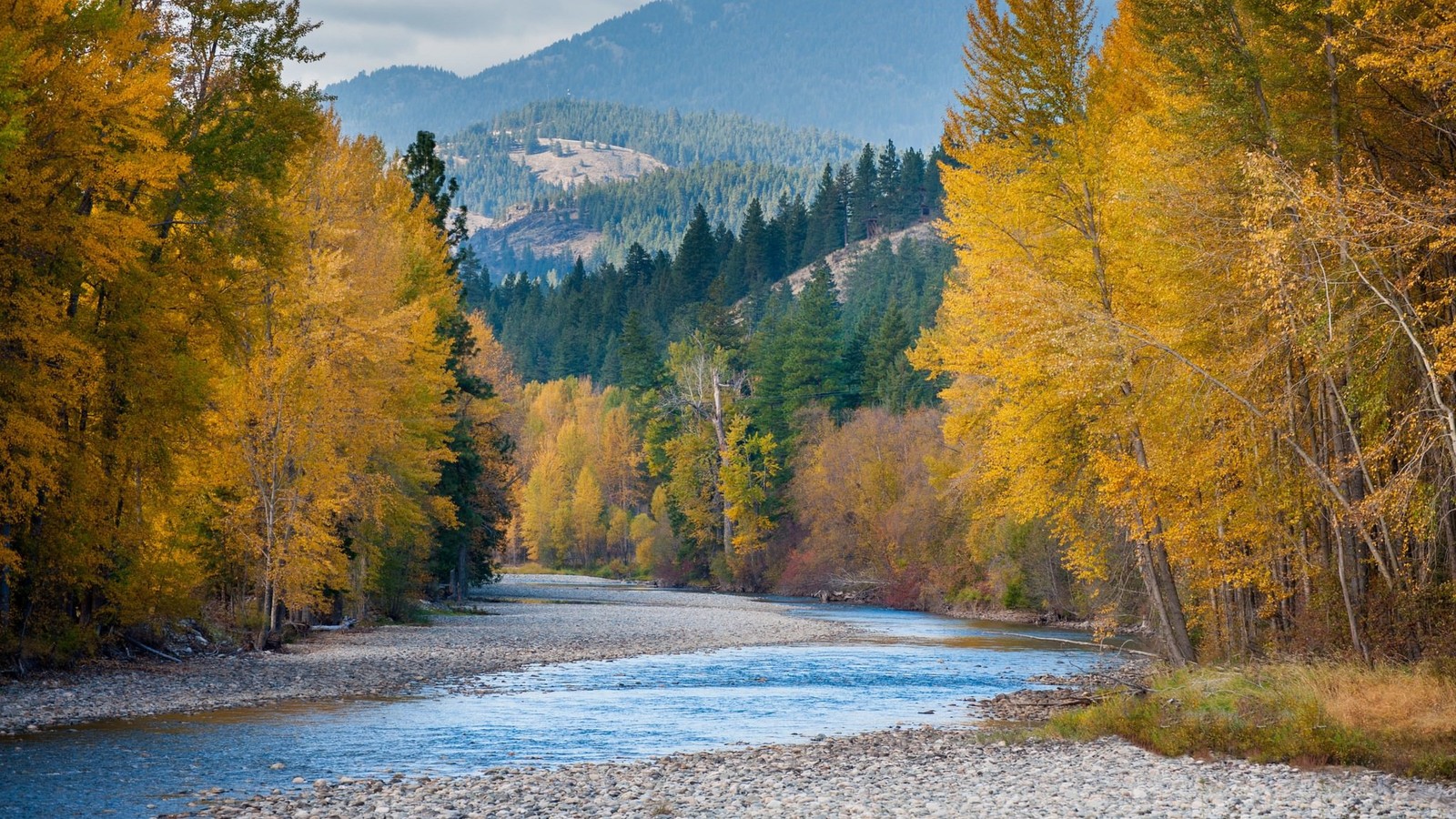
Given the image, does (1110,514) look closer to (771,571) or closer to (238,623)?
(238,623)

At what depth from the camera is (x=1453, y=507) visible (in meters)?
16.3

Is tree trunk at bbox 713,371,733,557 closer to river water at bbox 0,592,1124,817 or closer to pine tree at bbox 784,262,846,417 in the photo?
pine tree at bbox 784,262,846,417

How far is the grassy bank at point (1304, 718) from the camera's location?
13242 millimetres

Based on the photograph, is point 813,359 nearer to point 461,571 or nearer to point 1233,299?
point 461,571

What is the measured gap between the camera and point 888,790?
42.5 feet

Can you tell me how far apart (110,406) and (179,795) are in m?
11.6

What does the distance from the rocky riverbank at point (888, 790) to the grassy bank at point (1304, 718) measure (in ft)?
1.55

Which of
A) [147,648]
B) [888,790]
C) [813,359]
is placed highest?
[813,359]

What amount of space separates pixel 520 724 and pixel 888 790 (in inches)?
279

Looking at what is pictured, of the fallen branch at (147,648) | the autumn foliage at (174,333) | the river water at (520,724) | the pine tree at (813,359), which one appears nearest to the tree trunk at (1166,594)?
the river water at (520,724)

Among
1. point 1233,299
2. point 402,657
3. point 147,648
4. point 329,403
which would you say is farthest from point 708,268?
point 1233,299

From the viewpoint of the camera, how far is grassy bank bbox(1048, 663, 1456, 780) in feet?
43.4

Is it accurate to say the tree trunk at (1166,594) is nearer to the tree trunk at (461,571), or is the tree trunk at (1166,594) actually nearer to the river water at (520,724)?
the river water at (520,724)

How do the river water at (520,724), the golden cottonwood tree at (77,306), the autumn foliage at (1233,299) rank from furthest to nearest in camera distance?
the golden cottonwood tree at (77,306)
the autumn foliage at (1233,299)
the river water at (520,724)
